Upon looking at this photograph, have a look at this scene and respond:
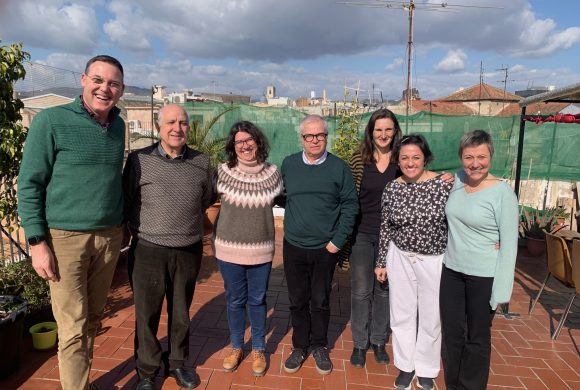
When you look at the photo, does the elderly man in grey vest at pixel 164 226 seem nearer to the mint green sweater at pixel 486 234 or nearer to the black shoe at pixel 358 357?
the black shoe at pixel 358 357

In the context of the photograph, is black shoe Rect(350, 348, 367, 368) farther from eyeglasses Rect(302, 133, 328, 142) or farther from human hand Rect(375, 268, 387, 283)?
eyeglasses Rect(302, 133, 328, 142)

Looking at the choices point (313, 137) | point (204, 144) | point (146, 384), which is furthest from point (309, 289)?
point (204, 144)

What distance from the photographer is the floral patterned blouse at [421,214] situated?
2492 millimetres

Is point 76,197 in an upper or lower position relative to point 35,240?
upper

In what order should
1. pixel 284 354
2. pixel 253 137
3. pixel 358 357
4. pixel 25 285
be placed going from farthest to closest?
pixel 25 285 < pixel 284 354 < pixel 358 357 < pixel 253 137

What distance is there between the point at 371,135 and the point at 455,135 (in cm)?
766

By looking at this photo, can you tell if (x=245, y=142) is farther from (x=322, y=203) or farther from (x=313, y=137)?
(x=322, y=203)

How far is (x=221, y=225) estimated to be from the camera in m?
2.74

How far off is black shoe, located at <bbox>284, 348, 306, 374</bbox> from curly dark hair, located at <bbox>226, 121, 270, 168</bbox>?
1.46 metres

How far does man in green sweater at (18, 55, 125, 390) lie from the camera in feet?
6.68

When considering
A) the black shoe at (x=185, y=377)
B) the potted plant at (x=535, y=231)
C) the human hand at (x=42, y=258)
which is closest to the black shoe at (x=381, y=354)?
the black shoe at (x=185, y=377)

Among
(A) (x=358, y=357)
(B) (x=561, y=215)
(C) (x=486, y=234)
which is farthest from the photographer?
(B) (x=561, y=215)

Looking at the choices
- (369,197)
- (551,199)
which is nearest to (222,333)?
(369,197)

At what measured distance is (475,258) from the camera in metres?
2.33
